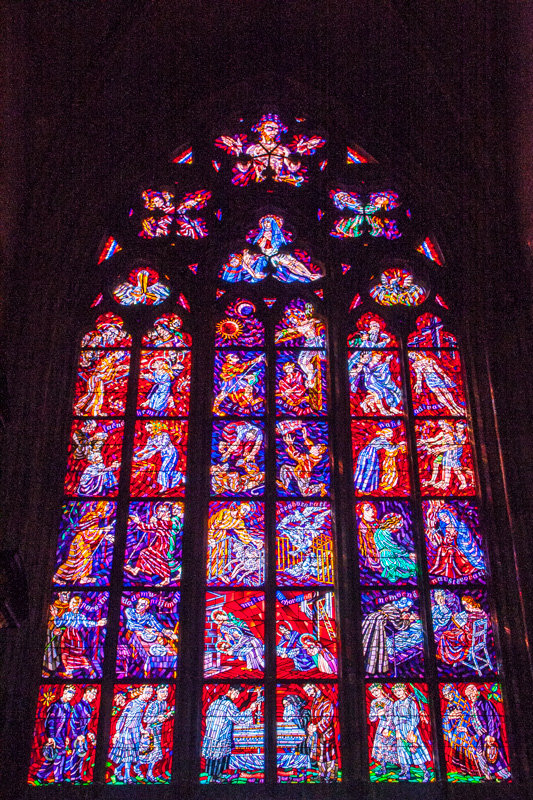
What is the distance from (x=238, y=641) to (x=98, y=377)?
2533 mm

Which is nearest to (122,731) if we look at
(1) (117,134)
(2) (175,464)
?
(2) (175,464)

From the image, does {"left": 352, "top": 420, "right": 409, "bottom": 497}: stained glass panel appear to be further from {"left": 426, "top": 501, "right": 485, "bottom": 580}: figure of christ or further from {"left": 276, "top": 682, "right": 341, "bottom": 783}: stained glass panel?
{"left": 276, "top": 682, "right": 341, "bottom": 783}: stained glass panel

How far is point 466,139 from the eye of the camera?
9.55 m

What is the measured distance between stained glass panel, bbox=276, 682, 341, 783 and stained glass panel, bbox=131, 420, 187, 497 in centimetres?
178

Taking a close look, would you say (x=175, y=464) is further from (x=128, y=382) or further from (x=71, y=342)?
(x=71, y=342)

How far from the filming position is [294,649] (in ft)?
24.7

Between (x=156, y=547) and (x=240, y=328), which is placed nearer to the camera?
(x=156, y=547)

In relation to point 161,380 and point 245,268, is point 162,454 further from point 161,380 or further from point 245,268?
point 245,268

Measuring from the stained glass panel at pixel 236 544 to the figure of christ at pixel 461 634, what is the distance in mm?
1352

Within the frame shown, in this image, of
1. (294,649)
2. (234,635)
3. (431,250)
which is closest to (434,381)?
(431,250)

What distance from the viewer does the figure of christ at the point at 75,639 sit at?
7480 millimetres

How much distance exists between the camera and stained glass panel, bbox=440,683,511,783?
708cm

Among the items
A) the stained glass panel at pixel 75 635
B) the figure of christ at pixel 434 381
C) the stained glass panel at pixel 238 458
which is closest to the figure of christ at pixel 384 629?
the stained glass panel at pixel 238 458

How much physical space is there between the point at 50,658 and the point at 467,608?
115 inches
